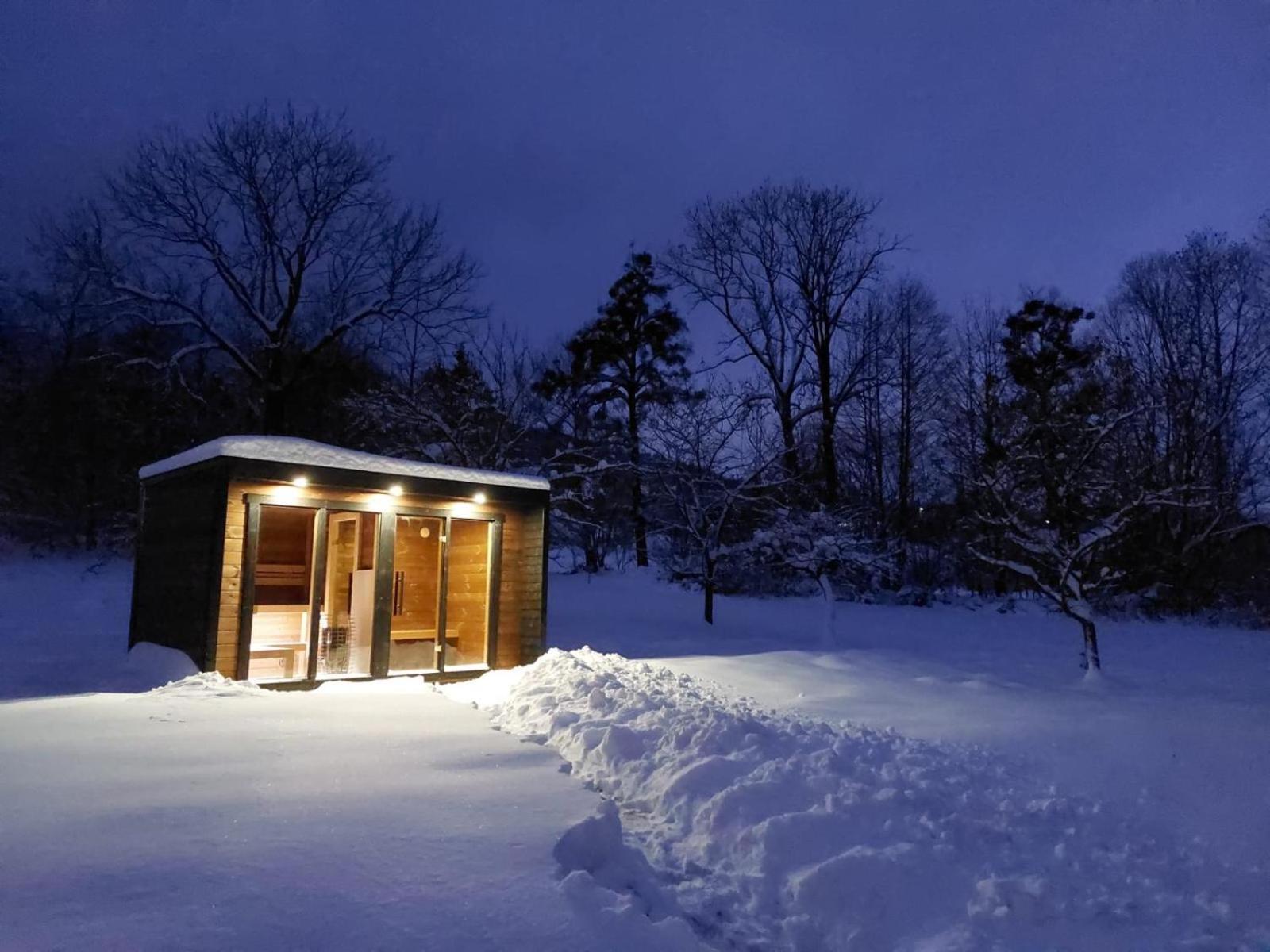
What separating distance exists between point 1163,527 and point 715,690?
18273 millimetres

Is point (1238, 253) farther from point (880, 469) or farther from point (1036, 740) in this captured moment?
point (1036, 740)

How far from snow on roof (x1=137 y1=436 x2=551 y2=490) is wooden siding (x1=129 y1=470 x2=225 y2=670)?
0.23 meters

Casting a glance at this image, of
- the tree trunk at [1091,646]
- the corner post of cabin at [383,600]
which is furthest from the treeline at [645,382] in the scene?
the corner post of cabin at [383,600]

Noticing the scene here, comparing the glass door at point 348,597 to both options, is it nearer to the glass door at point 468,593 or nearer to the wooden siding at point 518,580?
the wooden siding at point 518,580

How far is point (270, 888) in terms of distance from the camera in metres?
2.84

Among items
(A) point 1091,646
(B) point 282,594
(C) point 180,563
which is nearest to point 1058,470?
(A) point 1091,646

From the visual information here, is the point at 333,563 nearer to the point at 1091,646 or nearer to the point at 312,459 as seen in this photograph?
the point at 312,459

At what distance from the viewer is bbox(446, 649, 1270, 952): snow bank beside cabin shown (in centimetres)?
362

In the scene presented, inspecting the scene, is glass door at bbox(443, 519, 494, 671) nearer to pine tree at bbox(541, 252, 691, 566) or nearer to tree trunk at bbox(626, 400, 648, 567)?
tree trunk at bbox(626, 400, 648, 567)

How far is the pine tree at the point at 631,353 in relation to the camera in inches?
987

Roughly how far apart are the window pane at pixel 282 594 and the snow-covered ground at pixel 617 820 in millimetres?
1039

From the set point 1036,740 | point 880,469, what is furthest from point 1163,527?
point 1036,740

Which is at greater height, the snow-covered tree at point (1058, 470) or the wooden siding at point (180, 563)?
the snow-covered tree at point (1058, 470)

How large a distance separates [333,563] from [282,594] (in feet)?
2.27
